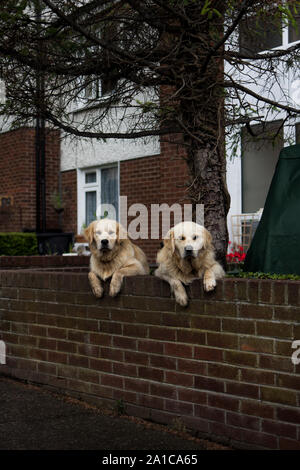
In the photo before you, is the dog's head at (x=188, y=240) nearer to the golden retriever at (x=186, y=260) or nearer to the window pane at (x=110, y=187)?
the golden retriever at (x=186, y=260)

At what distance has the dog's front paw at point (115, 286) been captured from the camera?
4488 mm

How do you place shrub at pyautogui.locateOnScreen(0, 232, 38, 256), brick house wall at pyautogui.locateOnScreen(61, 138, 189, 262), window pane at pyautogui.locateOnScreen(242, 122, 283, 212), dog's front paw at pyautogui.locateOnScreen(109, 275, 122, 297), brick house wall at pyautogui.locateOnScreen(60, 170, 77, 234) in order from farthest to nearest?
brick house wall at pyautogui.locateOnScreen(60, 170, 77, 234) < shrub at pyautogui.locateOnScreen(0, 232, 38, 256) < brick house wall at pyautogui.locateOnScreen(61, 138, 189, 262) < window pane at pyautogui.locateOnScreen(242, 122, 283, 212) < dog's front paw at pyautogui.locateOnScreen(109, 275, 122, 297)

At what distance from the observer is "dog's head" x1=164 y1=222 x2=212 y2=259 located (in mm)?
4039

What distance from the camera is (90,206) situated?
46.6 ft

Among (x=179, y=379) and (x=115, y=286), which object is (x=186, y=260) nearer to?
(x=115, y=286)

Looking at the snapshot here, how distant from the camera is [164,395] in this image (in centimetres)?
411

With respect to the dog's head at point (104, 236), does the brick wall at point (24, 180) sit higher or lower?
higher

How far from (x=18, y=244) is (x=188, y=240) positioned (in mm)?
9577

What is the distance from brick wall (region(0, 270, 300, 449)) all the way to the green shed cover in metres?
1.25

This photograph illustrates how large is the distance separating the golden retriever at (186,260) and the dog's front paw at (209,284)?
0.14 meters

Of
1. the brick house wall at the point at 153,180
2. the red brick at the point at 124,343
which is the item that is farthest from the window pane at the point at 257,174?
the red brick at the point at 124,343

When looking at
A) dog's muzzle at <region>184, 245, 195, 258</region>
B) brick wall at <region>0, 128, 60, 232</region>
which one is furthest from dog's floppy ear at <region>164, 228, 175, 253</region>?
brick wall at <region>0, 128, 60, 232</region>

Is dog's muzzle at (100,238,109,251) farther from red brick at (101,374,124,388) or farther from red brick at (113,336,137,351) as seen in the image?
red brick at (101,374,124,388)
